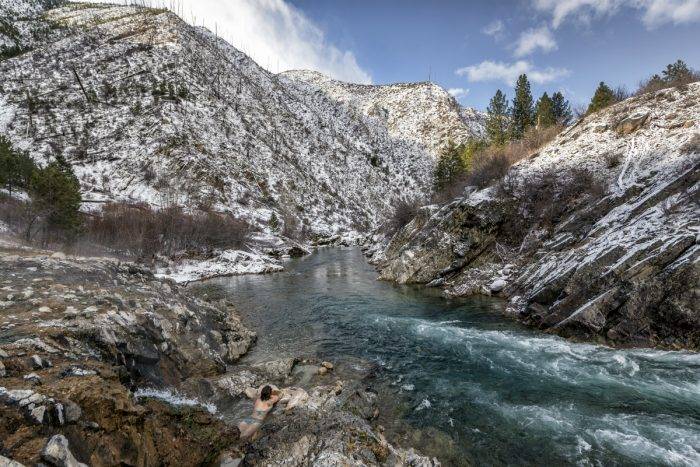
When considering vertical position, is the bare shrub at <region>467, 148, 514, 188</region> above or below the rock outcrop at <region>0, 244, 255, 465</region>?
above

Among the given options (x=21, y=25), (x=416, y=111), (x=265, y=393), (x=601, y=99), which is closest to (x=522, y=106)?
(x=601, y=99)

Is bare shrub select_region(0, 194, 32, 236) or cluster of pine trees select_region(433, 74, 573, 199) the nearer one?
bare shrub select_region(0, 194, 32, 236)


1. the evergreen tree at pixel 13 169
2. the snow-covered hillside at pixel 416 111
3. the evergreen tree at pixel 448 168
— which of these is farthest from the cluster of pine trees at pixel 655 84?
the snow-covered hillside at pixel 416 111

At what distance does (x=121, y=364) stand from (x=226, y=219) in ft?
165

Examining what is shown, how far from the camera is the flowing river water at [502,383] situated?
7.97m

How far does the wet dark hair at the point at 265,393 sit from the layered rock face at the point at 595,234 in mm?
12697

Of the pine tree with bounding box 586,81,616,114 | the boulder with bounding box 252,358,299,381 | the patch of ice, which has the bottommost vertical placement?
the boulder with bounding box 252,358,299,381

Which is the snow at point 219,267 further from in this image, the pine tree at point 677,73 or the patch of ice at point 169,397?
the pine tree at point 677,73

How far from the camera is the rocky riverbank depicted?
5.00 m

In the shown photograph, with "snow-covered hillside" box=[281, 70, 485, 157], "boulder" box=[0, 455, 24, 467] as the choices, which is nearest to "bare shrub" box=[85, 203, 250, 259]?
"boulder" box=[0, 455, 24, 467]

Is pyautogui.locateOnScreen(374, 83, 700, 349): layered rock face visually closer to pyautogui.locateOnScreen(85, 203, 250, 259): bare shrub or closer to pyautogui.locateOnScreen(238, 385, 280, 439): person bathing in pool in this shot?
pyautogui.locateOnScreen(238, 385, 280, 439): person bathing in pool

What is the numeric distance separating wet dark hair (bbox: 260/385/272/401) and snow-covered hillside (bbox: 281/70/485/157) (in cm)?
13448

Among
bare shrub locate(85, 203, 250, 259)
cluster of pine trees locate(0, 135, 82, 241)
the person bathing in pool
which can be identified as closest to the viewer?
the person bathing in pool

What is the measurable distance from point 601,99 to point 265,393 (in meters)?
44.3
